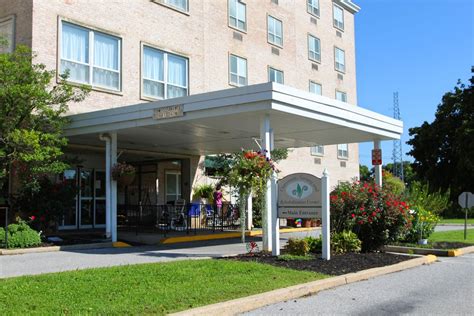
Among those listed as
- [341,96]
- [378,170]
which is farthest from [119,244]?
[341,96]

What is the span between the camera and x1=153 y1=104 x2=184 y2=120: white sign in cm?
1339

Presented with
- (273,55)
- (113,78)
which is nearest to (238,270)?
(113,78)

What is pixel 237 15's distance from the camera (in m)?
25.5

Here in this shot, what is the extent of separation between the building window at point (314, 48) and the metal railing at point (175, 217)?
42.3ft

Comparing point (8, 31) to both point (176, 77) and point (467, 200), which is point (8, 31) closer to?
point (176, 77)

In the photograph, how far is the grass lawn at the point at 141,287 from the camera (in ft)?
21.2

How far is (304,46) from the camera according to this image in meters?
30.2

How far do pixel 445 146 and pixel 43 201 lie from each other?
1622 inches

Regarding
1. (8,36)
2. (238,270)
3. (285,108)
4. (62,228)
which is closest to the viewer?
(238,270)

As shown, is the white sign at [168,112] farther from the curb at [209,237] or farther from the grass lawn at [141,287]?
the grass lawn at [141,287]

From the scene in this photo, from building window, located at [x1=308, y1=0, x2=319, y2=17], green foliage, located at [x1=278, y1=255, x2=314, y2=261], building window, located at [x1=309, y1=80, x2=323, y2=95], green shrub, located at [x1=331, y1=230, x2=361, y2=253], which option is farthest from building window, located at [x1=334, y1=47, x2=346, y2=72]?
green foliage, located at [x1=278, y1=255, x2=314, y2=261]

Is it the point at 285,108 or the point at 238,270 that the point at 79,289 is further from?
the point at 285,108

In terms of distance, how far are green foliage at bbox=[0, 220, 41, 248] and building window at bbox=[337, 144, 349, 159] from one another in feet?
72.0

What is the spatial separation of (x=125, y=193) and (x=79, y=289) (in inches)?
678
